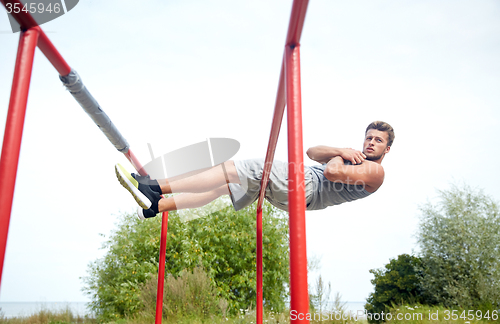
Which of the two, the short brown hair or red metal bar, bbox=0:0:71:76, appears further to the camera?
the short brown hair

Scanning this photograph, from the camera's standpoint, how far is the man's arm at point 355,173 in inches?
67.5

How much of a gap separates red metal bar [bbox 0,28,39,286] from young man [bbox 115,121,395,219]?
2.42ft

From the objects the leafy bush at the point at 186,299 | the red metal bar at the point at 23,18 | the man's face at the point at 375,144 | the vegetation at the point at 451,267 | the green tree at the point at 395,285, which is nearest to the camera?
the red metal bar at the point at 23,18

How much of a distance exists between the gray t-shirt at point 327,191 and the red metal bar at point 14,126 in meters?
1.39

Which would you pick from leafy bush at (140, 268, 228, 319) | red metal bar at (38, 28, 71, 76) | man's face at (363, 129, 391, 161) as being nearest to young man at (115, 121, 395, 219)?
man's face at (363, 129, 391, 161)

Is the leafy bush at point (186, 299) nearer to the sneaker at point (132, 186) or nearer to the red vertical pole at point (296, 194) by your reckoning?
the sneaker at point (132, 186)

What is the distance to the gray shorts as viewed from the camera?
5.82 feet

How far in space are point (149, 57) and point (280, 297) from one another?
16.0 ft

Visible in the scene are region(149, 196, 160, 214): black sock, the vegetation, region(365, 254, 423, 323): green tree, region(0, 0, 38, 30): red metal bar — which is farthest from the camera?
region(365, 254, 423, 323): green tree

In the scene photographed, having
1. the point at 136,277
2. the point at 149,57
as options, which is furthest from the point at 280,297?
the point at 149,57

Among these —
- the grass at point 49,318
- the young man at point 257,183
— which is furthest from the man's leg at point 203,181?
the grass at point 49,318

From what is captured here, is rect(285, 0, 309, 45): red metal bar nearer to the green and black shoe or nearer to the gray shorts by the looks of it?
the gray shorts

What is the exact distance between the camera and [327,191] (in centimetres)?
188

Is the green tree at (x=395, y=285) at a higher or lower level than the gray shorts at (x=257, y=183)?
lower
